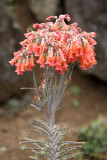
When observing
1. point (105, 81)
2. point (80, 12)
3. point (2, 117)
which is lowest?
point (2, 117)

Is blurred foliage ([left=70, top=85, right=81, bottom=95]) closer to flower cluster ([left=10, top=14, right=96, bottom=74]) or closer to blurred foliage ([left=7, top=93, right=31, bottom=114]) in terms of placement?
blurred foliage ([left=7, top=93, right=31, bottom=114])

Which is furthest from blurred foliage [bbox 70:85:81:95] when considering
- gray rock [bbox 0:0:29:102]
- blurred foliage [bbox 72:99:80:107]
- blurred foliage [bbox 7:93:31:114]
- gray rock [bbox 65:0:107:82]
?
gray rock [bbox 0:0:29:102]

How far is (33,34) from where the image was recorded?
2.43m

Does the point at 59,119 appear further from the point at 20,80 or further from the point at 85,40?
the point at 85,40

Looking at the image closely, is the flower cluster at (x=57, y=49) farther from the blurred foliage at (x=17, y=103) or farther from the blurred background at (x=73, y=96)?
the blurred foliage at (x=17, y=103)

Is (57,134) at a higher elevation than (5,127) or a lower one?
lower

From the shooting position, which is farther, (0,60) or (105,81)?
(105,81)

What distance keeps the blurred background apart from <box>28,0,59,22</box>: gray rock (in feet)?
3.22

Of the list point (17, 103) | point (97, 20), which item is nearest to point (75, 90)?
point (17, 103)

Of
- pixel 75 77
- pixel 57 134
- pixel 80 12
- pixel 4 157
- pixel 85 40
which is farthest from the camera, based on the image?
pixel 75 77

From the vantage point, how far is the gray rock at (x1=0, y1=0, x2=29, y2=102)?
6.24m

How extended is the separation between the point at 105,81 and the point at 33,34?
5343 mm

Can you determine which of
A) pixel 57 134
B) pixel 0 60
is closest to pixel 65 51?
pixel 57 134

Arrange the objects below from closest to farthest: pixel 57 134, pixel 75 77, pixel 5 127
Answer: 1. pixel 57 134
2. pixel 5 127
3. pixel 75 77
